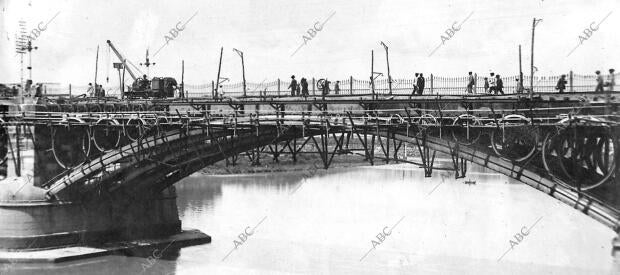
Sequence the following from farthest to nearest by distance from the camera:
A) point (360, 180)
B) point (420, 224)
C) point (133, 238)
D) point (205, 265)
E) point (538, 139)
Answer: point (360, 180) < point (420, 224) < point (133, 238) < point (205, 265) < point (538, 139)

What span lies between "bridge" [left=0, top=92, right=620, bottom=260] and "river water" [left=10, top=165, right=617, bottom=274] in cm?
248

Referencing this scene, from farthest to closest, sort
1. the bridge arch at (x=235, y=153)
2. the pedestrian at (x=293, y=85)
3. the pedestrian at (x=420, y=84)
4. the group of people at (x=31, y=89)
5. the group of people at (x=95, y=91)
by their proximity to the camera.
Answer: the group of people at (x=95, y=91)
the group of people at (x=31, y=89)
the pedestrian at (x=293, y=85)
the pedestrian at (x=420, y=84)
the bridge arch at (x=235, y=153)

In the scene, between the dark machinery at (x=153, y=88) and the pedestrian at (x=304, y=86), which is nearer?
the pedestrian at (x=304, y=86)

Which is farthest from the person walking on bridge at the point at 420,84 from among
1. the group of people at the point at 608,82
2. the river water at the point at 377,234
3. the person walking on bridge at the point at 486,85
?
the river water at the point at 377,234

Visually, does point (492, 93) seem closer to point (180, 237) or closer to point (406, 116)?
point (406, 116)

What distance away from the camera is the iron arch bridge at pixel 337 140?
18.8 m

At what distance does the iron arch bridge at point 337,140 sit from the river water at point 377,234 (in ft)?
12.2

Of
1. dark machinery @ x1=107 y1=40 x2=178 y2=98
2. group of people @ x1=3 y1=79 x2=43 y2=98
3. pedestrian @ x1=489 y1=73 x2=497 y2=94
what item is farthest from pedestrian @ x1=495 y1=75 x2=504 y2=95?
group of people @ x1=3 y1=79 x2=43 y2=98

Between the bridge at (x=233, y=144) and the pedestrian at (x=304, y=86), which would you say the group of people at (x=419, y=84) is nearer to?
the bridge at (x=233, y=144)

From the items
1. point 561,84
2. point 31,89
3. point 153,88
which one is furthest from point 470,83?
point 31,89

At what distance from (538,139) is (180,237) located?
18.5m

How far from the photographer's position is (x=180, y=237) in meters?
32.8

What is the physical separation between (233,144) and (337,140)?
4439mm

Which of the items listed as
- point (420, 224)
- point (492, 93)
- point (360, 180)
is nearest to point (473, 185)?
point (360, 180)
